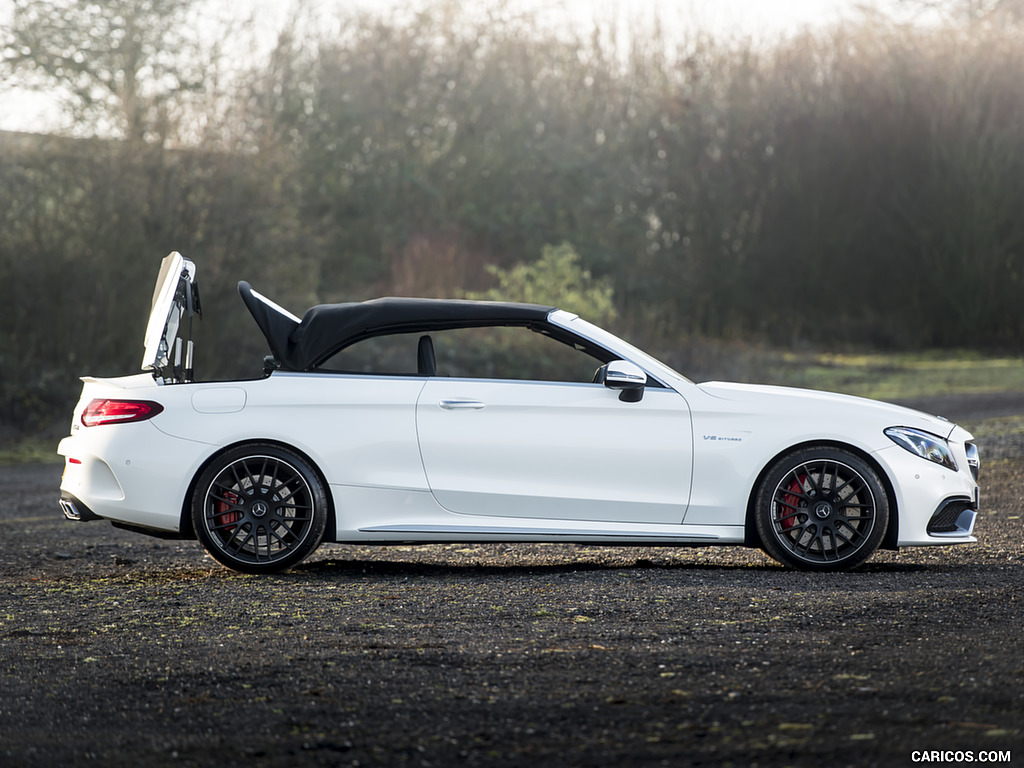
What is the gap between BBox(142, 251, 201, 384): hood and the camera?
7.39m

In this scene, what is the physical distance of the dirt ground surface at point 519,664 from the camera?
3883 mm

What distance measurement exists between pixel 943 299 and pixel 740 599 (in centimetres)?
2631

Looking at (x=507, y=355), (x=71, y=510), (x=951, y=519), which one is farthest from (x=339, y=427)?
(x=507, y=355)

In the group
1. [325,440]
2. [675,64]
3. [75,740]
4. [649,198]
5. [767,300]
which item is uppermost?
[675,64]

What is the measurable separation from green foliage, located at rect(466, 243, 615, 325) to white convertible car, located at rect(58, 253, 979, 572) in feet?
57.4

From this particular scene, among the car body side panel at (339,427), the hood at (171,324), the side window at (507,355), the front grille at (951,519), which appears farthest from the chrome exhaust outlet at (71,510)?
the side window at (507,355)

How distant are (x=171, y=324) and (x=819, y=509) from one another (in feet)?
12.5

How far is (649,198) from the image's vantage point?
1260 inches

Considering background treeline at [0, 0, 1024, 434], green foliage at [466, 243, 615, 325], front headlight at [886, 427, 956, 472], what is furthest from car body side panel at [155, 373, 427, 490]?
background treeline at [0, 0, 1024, 434]

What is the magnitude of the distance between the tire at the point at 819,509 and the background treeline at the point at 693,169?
19161 millimetres

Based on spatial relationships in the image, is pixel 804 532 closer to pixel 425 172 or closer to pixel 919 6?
pixel 425 172

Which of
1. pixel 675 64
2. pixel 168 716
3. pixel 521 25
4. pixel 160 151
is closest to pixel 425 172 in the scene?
pixel 521 25

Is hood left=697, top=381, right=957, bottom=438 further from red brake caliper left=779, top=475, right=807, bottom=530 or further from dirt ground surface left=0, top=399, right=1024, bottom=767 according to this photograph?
dirt ground surface left=0, top=399, right=1024, bottom=767

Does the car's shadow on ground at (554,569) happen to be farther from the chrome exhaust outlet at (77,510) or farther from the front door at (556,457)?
the chrome exhaust outlet at (77,510)
